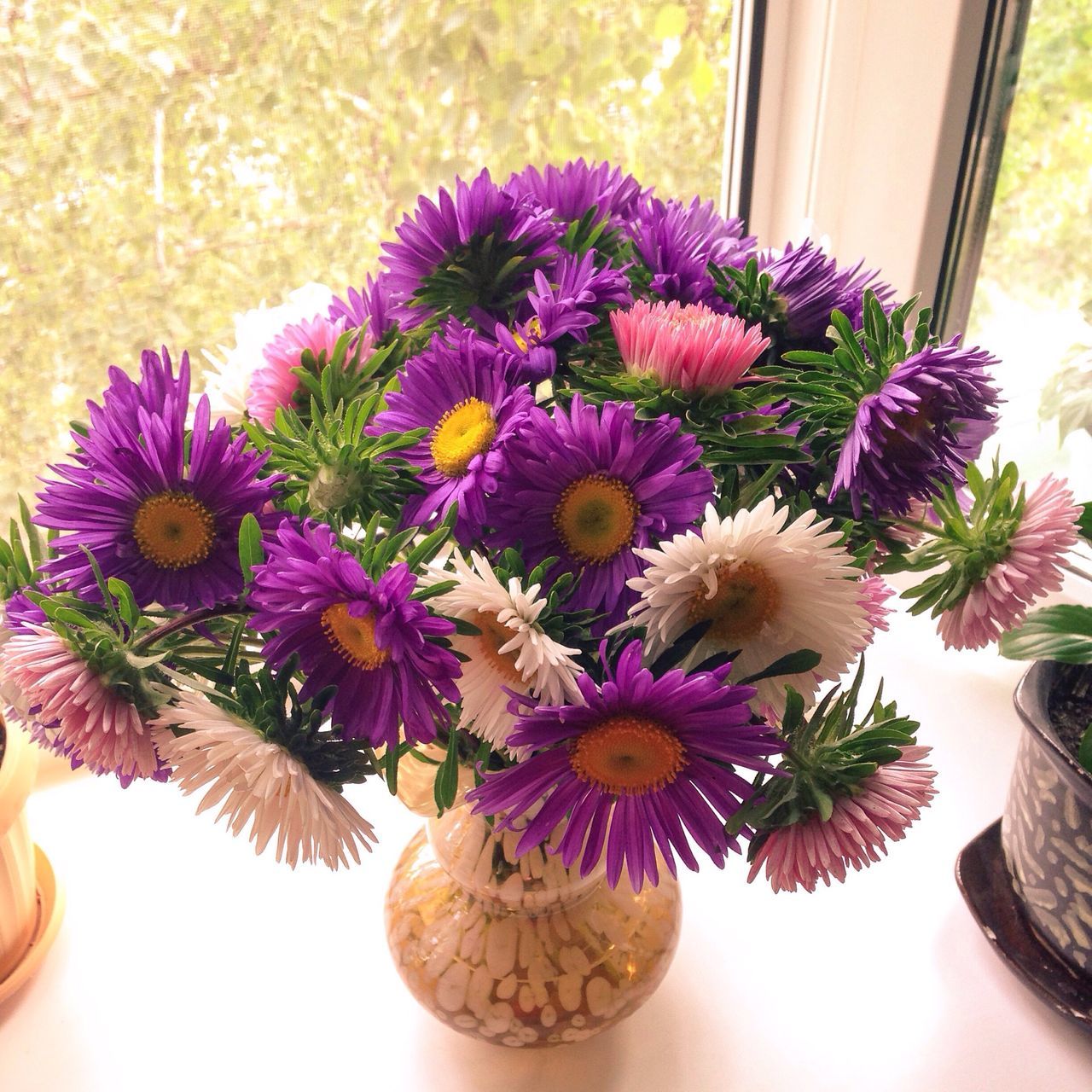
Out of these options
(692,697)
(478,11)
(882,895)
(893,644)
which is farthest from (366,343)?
(893,644)

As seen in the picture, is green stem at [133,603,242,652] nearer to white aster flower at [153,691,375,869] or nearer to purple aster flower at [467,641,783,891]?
white aster flower at [153,691,375,869]

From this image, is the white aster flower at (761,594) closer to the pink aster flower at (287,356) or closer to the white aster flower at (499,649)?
the white aster flower at (499,649)

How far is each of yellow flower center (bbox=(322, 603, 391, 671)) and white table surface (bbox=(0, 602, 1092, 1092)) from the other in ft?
1.32

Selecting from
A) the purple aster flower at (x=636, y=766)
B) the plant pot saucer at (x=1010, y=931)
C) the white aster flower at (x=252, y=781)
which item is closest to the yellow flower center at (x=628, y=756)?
the purple aster flower at (x=636, y=766)

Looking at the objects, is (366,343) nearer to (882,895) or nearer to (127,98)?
(127,98)

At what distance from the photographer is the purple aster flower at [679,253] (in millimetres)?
536

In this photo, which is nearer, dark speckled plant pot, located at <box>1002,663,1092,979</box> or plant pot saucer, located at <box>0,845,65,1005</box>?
dark speckled plant pot, located at <box>1002,663,1092,979</box>

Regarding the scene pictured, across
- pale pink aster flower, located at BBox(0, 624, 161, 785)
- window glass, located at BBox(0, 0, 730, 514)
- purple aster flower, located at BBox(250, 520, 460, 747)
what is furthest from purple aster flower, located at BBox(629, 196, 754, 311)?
window glass, located at BBox(0, 0, 730, 514)

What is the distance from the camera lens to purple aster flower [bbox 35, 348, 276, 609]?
45cm

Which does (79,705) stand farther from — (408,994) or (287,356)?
(408,994)

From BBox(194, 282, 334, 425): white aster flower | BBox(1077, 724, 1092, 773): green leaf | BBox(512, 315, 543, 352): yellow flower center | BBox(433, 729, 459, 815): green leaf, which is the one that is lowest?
BBox(1077, 724, 1092, 773): green leaf

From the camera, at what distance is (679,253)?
0.54 m

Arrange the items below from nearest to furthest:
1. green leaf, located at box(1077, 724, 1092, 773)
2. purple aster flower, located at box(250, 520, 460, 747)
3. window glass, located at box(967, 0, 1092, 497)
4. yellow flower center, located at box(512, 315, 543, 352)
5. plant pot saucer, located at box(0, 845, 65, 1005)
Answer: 1. purple aster flower, located at box(250, 520, 460, 747)
2. yellow flower center, located at box(512, 315, 543, 352)
3. green leaf, located at box(1077, 724, 1092, 773)
4. plant pot saucer, located at box(0, 845, 65, 1005)
5. window glass, located at box(967, 0, 1092, 497)

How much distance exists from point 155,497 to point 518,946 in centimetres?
36
